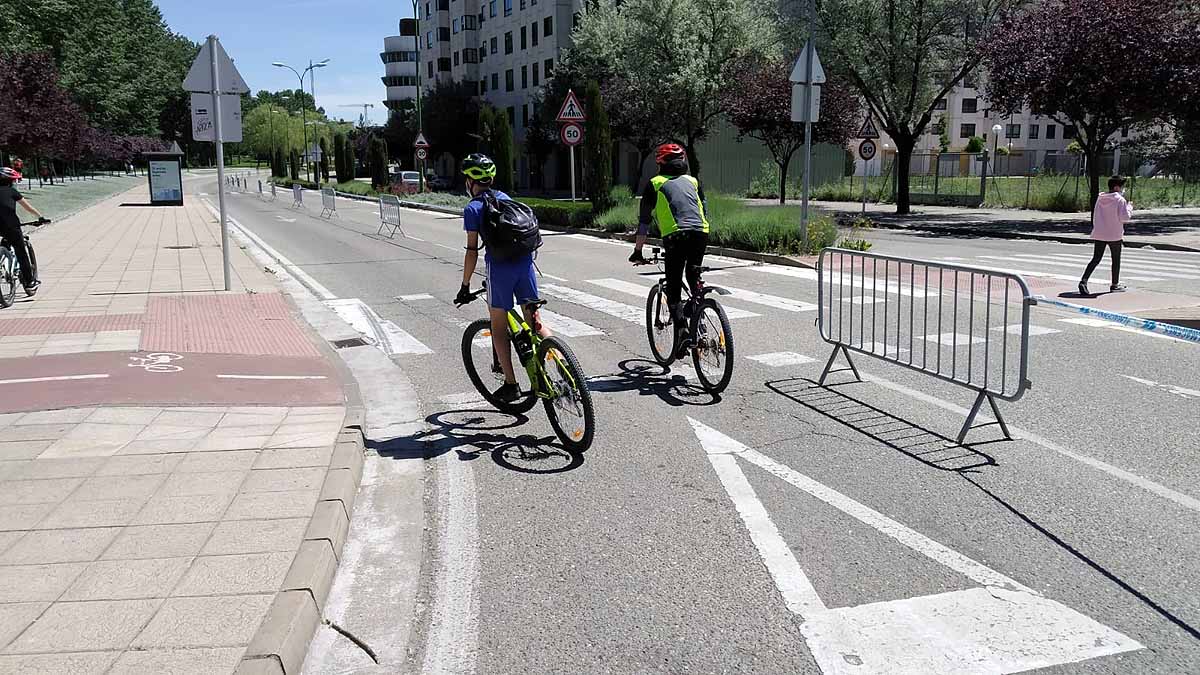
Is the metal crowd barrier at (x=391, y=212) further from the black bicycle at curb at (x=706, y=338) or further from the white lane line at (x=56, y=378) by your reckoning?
the black bicycle at curb at (x=706, y=338)

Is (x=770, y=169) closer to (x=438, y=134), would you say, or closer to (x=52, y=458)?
(x=438, y=134)

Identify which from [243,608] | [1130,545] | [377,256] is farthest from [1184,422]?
[377,256]

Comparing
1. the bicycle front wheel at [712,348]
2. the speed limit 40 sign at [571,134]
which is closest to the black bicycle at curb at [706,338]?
the bicycle front wheel at [712,348]

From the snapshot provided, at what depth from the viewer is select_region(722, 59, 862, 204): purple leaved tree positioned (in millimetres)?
36125

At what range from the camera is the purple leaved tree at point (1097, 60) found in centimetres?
2328

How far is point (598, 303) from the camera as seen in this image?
39.3ft

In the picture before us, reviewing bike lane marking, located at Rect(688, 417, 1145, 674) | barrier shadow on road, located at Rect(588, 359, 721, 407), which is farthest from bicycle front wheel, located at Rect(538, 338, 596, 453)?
bike lane marking, located at Rect(688, 417, 1145, 674)

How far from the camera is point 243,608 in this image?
3541 mm

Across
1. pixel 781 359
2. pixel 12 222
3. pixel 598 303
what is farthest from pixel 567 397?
pixel 12 222

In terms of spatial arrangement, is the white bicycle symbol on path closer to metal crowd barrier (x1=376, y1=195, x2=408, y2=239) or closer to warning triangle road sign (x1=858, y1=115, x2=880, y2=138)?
metal crowd barrier (x1=376, y1=195, x2=408, y2=239)

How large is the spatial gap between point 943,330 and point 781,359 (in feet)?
7.46

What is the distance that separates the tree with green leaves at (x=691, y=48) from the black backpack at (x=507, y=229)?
3079 centimetres

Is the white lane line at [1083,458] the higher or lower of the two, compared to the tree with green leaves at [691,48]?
lower

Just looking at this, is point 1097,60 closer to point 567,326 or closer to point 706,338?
point 567,326
